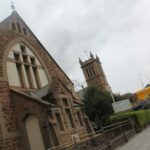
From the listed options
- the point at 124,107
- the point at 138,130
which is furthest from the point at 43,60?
the point at 124,107

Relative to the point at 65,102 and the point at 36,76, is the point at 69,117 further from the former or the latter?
the point at 36,76

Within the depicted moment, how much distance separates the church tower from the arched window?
6871 cm

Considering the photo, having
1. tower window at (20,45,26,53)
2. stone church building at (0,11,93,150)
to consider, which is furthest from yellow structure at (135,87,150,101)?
tower window at (20,45,26,53)

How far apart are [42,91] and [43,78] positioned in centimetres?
360

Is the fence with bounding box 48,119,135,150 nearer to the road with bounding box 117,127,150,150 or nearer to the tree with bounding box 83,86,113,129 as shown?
the road with bounding box 117,127,150,150

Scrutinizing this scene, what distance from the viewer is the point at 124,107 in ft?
141

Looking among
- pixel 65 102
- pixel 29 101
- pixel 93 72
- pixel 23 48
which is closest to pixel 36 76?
pixel 23 48

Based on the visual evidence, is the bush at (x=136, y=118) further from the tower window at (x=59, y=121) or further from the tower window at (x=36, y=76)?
the tower window at (x=59, y=121)

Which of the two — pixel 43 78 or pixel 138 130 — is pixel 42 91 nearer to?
pixel 43 78

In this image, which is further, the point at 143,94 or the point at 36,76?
the point at 143,94

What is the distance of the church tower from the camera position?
93.0 metres

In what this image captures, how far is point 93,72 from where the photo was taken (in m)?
95.7

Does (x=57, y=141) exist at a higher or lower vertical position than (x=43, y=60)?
lower

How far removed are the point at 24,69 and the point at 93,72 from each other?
245 feet
